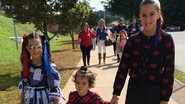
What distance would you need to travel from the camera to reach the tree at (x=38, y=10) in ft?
50.6

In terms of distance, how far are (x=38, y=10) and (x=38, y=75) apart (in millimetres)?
10505

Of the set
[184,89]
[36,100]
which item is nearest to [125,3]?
[184,89]

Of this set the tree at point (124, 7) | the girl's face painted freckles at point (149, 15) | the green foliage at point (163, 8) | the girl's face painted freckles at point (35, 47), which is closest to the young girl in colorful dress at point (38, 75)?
the girl's face painted freckles at point (35, 47)

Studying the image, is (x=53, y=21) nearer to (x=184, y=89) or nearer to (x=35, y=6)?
(x=35, y=6)

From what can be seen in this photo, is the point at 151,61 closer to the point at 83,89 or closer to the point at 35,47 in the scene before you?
the point at 83,89

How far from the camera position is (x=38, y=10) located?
Answer: 15.8 metres

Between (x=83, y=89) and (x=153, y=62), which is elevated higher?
(x=153, y=62)

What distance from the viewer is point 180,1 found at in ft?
210

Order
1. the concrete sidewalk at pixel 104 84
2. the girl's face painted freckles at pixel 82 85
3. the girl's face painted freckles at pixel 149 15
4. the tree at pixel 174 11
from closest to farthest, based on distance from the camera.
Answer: the girl's face painted freckles at pixel 149 15 < the girl's face painted freckles at pixel 82 85 < the concrete sidewalk at pixel 104 84 < the tree at pixel 174 11

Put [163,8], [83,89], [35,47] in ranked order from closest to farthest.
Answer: [83,89] → [35,47] → [163,8]

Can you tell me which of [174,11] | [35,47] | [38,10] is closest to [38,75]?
[35,47]

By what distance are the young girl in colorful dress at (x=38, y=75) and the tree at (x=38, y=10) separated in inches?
391

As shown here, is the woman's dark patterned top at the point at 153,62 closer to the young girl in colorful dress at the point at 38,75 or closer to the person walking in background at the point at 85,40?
the young girl in colorful dress at the point at 38,75

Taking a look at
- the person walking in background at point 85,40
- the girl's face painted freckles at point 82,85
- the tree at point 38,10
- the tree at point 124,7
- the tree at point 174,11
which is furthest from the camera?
the tree at point 174,11
